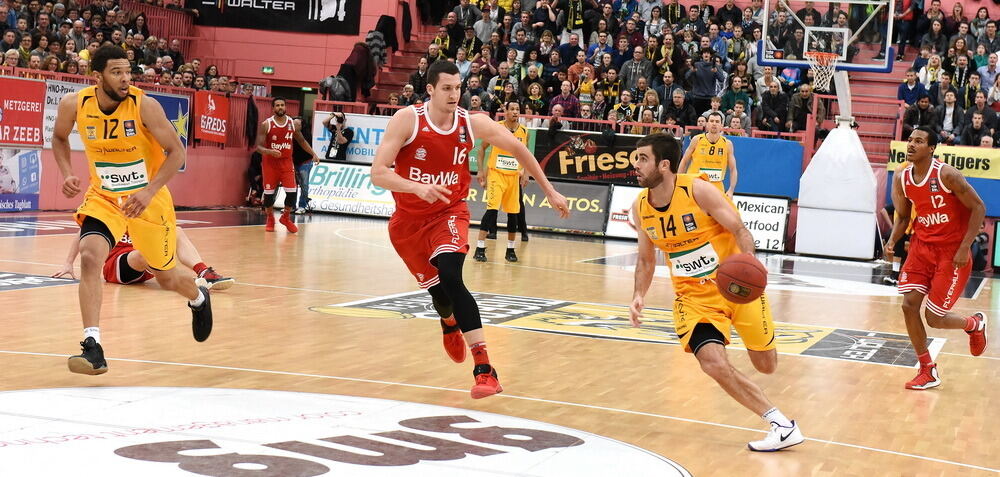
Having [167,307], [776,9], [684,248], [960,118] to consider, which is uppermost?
[776,9]

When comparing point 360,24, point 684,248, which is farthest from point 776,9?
point 684,248

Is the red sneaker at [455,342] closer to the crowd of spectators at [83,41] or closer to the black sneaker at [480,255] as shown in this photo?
the black sneaker at [480,255]

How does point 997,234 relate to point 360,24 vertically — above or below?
below

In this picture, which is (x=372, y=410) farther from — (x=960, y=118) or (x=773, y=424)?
(x=960, y=118)

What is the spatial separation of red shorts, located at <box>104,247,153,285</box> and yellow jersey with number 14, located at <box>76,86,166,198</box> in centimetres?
440

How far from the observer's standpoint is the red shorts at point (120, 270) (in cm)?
1123

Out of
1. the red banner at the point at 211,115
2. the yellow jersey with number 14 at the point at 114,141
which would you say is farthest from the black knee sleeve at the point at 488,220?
the red banner at the point at 211,115

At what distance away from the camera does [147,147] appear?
713 cm

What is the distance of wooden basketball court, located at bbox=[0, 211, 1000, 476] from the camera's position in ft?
20.4

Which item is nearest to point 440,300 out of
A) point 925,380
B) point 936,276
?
point 925,380

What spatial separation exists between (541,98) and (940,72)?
788cm

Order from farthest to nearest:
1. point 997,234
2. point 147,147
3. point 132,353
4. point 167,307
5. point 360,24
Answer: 1. point 360,24
2. point 997,234
3. point 167,307
4. point 132,353
5. point 147,147

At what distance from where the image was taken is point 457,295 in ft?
21.5

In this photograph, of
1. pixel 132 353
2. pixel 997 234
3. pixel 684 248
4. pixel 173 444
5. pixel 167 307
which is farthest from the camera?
pixel 997 234
